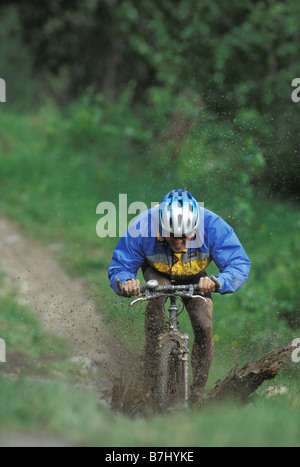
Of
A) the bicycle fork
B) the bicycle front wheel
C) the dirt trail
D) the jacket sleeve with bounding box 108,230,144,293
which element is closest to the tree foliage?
the dirt trail

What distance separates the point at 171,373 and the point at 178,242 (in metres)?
0.98

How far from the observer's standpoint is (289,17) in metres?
12.8

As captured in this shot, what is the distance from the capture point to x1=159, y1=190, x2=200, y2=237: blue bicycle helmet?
570cm

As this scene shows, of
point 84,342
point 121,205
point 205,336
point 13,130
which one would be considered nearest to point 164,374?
point 205,336

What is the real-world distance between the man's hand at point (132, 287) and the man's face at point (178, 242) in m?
0.47

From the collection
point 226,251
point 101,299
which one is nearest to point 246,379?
point 226,251

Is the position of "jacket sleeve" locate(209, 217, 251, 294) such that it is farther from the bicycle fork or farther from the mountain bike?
the bicycle fork

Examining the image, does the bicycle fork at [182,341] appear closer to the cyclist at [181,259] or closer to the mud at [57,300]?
the cyclist at [181,259]

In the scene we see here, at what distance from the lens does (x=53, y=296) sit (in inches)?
408

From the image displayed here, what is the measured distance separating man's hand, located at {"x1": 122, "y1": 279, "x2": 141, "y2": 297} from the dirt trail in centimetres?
168

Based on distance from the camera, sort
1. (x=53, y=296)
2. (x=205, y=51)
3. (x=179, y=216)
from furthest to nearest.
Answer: (x=205, y=51) < (x=53, y=296) < (x=179, y=216)

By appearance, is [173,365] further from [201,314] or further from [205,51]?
[205,51]

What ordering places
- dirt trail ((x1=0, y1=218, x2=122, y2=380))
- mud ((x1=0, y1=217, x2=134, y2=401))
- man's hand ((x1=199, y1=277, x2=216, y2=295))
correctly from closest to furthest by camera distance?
1. man's hand ((x1=199, y1=277, x2=216, y2=295))
2. mud ((x1=0, y1=217, x2=134, y2=401))
3. dirt trail ((x1=0, y1=218, x2=122, y2=380))

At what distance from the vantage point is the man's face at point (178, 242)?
19.1 feet
